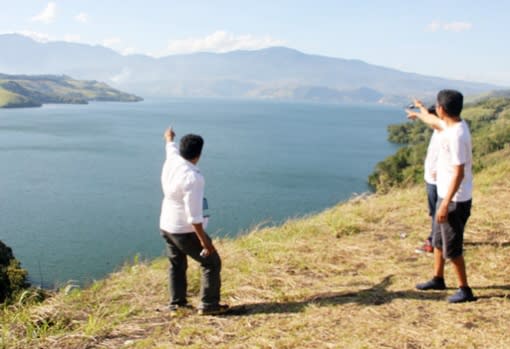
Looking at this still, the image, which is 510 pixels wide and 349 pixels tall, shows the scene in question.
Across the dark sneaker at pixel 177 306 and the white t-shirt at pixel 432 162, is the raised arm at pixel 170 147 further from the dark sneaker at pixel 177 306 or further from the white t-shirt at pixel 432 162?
the white t-shirt at pixel 432 162

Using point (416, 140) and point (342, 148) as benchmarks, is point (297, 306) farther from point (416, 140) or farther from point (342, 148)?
point (416, 140)

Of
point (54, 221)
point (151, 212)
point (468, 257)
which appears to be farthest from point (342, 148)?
point (468, 257)

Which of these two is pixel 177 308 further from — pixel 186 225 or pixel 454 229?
pixel 454 229

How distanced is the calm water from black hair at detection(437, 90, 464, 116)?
13.0ft

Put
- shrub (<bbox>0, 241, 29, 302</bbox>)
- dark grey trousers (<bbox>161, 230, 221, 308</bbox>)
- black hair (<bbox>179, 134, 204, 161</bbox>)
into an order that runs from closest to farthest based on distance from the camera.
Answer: black hair (<bbox>179, 134, 204, 161</bbox>) < dark grey trousers (<bbox>161, 230, 221, 308</bbox>) < shrub (<bbox>0, 241, 29, 302</bbox>)

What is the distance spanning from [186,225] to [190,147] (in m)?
0.63

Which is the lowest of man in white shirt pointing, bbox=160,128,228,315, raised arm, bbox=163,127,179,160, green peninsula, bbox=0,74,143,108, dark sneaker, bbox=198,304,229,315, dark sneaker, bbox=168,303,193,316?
dark sneaker, bbox=168,303,193,316

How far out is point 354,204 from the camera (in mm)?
7969

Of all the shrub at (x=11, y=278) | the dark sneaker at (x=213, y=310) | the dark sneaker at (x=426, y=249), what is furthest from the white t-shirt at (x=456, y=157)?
the shrub at (x=11, y=278)

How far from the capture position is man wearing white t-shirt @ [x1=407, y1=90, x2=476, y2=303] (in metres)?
3.49

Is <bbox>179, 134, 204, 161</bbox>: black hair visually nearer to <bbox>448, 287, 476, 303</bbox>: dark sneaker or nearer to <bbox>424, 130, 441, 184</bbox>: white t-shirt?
<bbox>448, 287, 476, 303</bbox>: dark sneaker

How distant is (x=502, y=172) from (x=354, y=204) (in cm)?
316

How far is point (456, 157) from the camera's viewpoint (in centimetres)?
346

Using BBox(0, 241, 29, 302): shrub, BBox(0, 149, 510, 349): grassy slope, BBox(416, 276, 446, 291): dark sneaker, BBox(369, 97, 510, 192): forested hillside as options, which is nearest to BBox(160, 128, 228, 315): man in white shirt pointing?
BBox(0, 149, 510, 349): grassy slope
